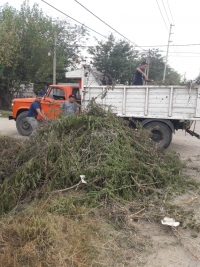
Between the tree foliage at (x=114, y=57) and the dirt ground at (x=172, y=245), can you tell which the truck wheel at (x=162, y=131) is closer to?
the dirt ground at (x=172, y=245)

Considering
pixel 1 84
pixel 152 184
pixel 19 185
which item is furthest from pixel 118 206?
pixel 1 84

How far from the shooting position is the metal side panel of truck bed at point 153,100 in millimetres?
7059

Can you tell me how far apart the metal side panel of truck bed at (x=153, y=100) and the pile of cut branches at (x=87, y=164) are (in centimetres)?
219

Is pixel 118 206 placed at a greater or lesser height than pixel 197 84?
lesser

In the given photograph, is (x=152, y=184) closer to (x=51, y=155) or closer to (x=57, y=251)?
(x=51, y=155)

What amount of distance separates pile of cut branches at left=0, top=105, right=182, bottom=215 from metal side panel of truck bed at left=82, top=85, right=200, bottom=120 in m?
2.19

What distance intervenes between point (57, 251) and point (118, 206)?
4.33 ft

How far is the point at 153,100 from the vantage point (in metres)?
7.39

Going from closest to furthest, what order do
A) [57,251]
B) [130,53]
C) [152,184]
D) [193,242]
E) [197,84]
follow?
[57,251], [193,242], [152,184], [197,84], [130,53]

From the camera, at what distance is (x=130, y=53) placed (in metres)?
26.4

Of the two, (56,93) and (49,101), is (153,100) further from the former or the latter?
(49,101)

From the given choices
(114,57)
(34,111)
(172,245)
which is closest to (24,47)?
(114,57)

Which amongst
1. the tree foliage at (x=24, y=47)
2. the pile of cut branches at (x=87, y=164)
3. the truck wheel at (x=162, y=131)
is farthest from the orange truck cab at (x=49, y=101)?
the tree foliage at (x=24, y=47)

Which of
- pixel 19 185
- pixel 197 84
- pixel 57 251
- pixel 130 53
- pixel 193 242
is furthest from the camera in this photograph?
pixel 130 53
